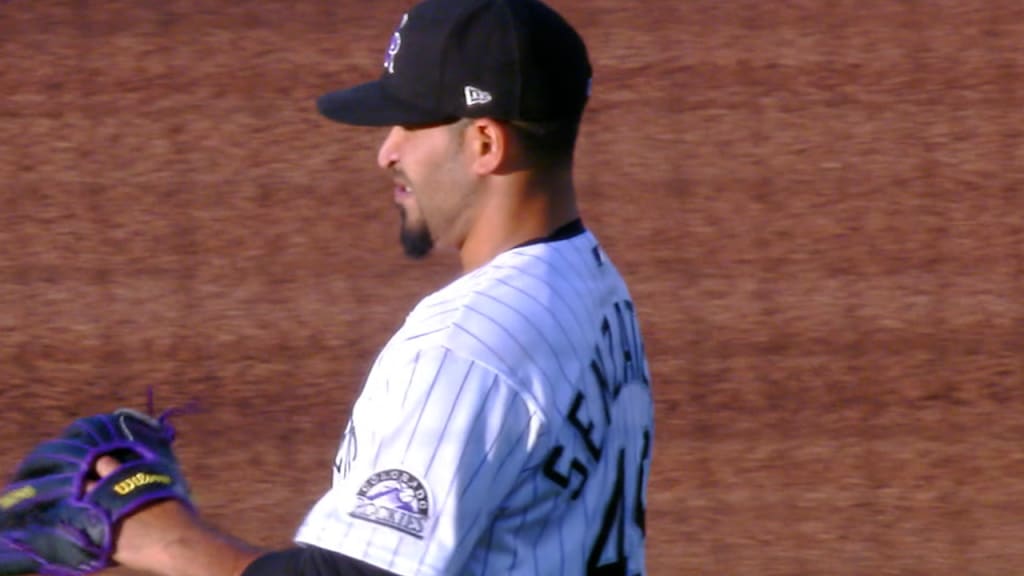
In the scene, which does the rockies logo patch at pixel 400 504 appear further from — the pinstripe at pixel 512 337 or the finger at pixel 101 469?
the finger at pixel 101 469

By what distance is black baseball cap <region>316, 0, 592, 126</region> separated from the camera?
219cm

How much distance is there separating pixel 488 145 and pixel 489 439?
1.41 ft

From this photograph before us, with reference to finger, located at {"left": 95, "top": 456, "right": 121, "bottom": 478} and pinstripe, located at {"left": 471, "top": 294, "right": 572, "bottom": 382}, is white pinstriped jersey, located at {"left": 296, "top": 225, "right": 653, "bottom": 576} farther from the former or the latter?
finger, located at {"left": 95, "top": 456, "right": 121, "bottom": 478}

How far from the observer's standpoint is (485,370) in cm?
201

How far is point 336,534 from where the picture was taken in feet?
6.62

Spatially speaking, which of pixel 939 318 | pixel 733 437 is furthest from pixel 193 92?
pixel 939 318

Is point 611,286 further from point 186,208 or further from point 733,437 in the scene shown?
point 186,208

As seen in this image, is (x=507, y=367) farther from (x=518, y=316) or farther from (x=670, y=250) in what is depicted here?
(x=670, y=250)

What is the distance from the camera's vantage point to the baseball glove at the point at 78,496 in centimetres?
212

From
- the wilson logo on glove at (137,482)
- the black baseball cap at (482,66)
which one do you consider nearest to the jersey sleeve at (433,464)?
the wilson logo on glove at (137,482)

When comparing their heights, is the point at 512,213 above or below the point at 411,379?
above

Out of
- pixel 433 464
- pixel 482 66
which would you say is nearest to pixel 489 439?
pixel 433 464

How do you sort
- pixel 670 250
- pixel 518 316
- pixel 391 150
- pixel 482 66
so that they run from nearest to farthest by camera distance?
1. pixel 518 316
2. pixel 482 66
3. pixel 391 150
4. pixel 670 250

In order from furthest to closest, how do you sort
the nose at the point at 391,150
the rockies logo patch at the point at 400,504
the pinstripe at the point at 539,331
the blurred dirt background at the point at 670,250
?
the blurred dirt background at the point at 670,250, the nose at the point at 391,150, the pinstripe at the point at 539,331, the rockies logo patch at the point at 400,504
